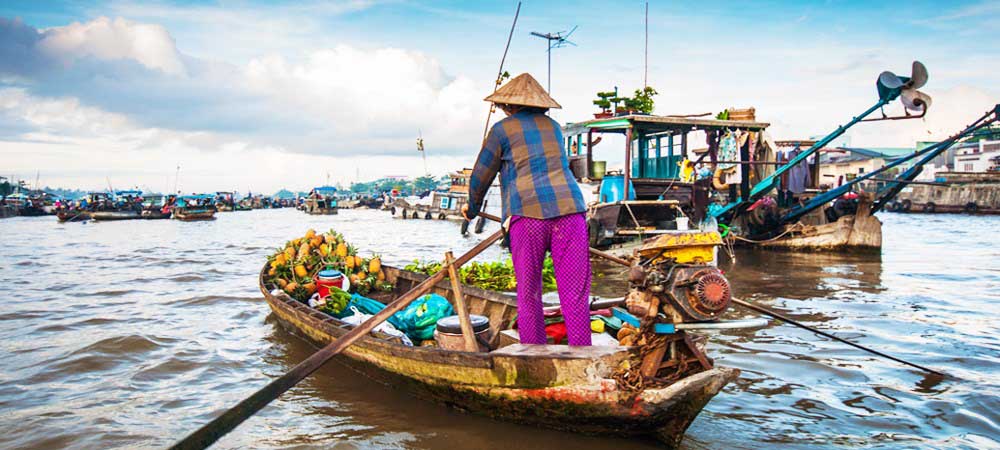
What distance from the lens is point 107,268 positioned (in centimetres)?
1260

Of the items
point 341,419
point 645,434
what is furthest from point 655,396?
point 341,419

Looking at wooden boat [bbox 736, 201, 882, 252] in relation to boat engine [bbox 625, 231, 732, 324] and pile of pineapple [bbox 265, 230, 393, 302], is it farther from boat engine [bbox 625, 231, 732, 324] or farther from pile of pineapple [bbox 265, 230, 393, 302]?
boat engine [bbox 625, 231, 732, 324]

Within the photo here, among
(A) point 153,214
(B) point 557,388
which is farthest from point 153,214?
(B) point 557,388

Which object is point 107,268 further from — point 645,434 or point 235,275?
point 645,434

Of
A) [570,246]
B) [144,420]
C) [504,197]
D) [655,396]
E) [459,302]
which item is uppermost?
[504,197]

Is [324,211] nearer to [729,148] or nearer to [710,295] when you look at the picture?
[729,148]

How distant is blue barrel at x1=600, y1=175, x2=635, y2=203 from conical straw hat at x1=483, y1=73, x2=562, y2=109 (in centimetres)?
810

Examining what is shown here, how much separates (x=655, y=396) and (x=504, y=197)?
4.81 feet

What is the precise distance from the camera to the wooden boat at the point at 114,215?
1323 inches

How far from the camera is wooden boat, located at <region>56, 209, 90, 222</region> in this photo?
32.9m

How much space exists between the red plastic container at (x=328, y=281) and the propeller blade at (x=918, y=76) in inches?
384

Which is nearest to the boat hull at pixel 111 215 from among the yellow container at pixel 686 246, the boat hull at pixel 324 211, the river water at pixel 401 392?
the boat hull at pixel 324 211

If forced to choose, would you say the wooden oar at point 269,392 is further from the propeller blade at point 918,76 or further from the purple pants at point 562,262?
the propeller blade at point 918,76

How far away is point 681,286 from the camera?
3.04 m
